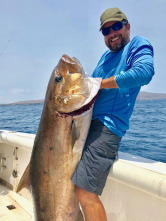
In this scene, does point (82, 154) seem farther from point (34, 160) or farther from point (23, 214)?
point (23, 214)

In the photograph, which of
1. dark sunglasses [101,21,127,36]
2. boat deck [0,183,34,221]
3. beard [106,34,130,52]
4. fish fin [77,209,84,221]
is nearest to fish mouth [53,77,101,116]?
beard [106,34,130,52]

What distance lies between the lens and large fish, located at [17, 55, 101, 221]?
2172mm

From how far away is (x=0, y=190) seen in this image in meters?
3.96

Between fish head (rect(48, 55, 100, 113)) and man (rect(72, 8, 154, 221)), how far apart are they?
191 mm

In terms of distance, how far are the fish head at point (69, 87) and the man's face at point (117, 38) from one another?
0.42 m

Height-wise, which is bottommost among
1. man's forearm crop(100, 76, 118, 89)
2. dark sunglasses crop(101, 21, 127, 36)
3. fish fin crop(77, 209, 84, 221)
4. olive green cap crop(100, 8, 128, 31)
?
fish fin crop(77, 209, 84, 221)

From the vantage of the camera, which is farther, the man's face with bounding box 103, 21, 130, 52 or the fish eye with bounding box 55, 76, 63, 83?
the man's face with bounding box 103, 21, 130, 52

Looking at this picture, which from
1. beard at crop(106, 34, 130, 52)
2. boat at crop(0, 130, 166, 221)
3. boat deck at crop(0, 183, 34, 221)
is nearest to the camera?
boat at crop(0, 130, 166, 221)

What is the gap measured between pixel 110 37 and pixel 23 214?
2561 mm

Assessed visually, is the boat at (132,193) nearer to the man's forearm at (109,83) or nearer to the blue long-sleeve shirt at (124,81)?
the blue long-sleeve shirt at (124,81)

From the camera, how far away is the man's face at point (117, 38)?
2.36 meters

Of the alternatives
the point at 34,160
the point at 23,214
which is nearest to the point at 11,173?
the point at 23,214

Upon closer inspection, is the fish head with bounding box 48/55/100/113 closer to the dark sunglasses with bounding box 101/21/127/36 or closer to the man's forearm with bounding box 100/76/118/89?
the man's forearm with bounding box 100/76/118/89

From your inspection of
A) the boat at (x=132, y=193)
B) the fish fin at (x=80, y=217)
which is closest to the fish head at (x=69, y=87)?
the boat at (x=132, y=193)
